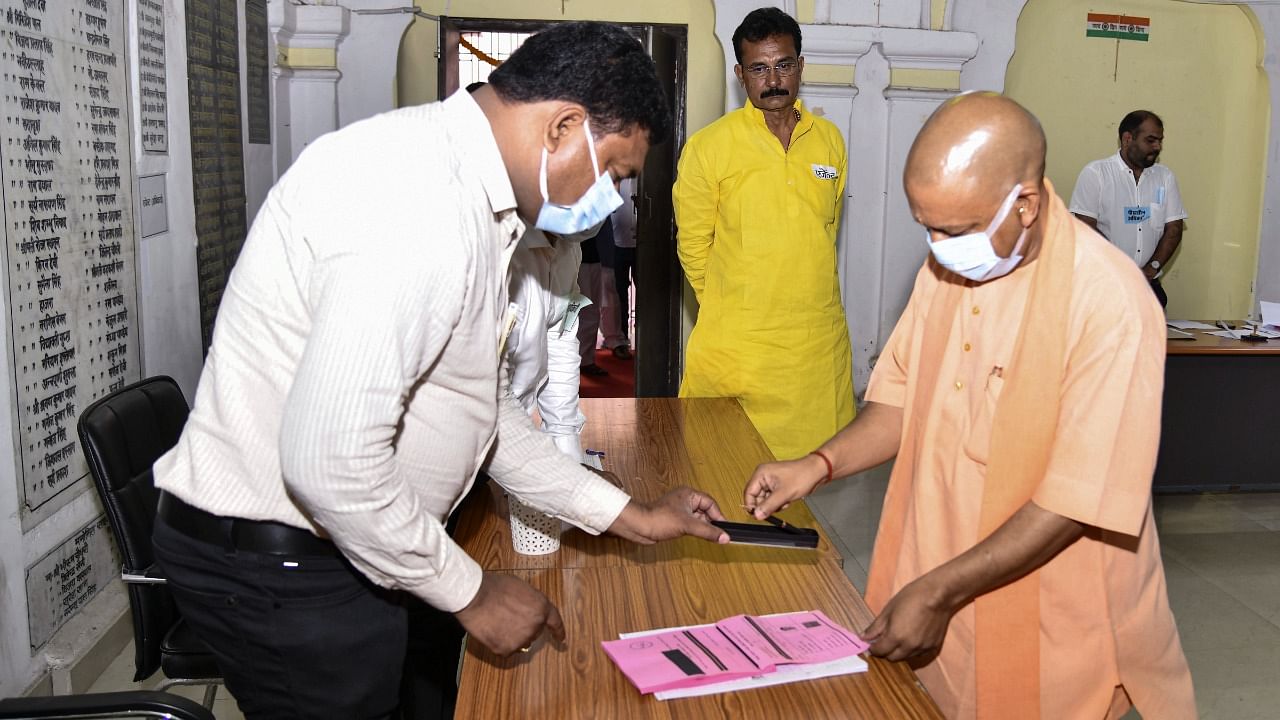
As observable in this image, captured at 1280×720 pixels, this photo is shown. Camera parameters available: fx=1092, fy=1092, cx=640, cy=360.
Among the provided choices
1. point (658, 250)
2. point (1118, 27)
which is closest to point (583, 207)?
point (658, 250)

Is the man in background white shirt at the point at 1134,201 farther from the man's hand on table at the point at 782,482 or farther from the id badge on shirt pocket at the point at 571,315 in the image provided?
the man's hand on table at the point at 782,482

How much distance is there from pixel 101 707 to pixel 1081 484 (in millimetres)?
1405

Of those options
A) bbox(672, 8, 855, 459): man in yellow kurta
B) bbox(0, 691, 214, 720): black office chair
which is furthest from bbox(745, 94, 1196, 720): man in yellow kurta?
bbox(672, 8, 855, 459): man in yellow kurta

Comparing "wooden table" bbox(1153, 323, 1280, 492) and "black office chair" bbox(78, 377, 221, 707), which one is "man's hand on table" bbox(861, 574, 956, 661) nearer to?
"black office chair" bbox(78, 377, 221, 707)

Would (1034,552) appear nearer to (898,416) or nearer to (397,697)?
(898,416)

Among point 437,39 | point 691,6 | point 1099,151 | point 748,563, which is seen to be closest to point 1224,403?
point 1099,151

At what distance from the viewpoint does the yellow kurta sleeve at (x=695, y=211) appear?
3.82 metres

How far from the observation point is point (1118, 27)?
6703mm

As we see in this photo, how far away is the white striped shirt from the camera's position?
1.20 meters

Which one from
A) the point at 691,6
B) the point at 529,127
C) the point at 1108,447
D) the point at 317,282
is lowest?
the point at 1108,447

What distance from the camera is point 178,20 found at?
144 inches

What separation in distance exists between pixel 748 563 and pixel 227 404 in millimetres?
974

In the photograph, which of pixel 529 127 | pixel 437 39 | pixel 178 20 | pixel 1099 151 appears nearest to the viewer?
pixel 529 127

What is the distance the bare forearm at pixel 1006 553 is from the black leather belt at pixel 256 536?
876 mm
